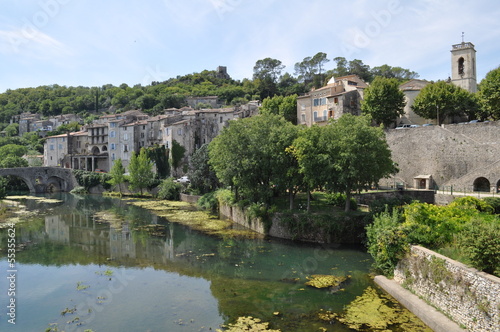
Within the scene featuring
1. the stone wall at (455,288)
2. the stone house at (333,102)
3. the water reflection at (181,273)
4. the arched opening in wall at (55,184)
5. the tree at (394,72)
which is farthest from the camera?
the tree at (394,72)

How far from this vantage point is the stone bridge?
69.6m

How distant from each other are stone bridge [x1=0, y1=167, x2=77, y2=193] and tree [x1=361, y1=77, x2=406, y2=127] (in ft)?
189

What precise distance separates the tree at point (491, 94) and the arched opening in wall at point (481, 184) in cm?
1026

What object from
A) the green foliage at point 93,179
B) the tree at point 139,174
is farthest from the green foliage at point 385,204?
the green foliage at point 93,179

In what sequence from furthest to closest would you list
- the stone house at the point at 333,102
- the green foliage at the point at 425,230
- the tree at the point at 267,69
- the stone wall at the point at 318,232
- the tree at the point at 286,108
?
the tree at the point at 267,69
the tree at the point at 286,108
the stone house at the point at 333,102
the stone wall at the point at 318,232
the green foliage at the point at 425,230

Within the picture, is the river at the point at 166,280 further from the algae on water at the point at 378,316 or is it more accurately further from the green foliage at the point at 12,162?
the green foliage at the point at 12,162

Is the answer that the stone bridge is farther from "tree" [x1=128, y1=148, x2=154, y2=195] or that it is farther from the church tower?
the church tower

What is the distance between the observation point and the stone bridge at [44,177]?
69606mm

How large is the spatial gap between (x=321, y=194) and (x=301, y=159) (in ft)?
37.9

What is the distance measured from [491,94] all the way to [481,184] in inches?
476

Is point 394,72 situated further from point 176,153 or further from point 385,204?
point 385,204

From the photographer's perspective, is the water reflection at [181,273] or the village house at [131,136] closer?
the water reflection at [181,273]

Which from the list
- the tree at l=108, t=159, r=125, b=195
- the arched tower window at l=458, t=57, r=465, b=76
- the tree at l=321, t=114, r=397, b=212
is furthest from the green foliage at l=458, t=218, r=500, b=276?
the tree at l=108, t=159, r=125, b=195

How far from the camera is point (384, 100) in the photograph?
50.2 metres
